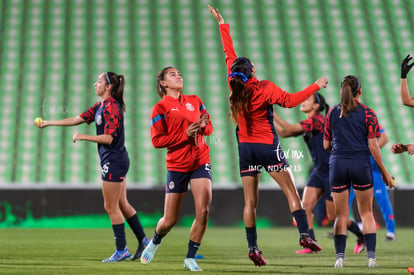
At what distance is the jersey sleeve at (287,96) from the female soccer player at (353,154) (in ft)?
1.50

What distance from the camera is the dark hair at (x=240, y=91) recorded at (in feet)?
19.1

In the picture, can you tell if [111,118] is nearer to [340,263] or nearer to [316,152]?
[340,263]

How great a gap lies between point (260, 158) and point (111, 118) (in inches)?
64.5

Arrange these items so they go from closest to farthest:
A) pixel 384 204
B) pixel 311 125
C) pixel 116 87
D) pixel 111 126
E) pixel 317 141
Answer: pixel 111 126 → pixel 116 87 → pixel 311 125 → pixel 317 141 → pixel 384 204

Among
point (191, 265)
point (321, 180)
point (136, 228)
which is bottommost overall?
point (191, 265)

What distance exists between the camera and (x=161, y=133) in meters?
5.97

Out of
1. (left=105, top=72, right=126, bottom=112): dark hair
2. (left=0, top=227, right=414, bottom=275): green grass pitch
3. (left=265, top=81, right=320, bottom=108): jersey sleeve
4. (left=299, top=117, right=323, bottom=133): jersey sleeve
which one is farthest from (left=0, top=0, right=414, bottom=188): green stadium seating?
(left=265, top=81, right=320, bottom=108): jersey sleeve

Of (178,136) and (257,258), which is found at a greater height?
(178,136)

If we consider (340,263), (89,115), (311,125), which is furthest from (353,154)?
(89,115)

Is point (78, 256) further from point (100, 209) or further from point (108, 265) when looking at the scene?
point (100, 209)

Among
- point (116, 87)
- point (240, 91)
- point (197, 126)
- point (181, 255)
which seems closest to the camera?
point (197, 126)

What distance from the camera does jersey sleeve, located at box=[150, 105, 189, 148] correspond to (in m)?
5.95

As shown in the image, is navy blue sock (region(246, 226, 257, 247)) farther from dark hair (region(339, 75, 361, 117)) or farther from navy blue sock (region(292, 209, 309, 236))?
dark hair (region(339, 75, 361, 117))

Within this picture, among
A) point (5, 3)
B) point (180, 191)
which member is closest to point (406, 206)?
point (180, 191)
